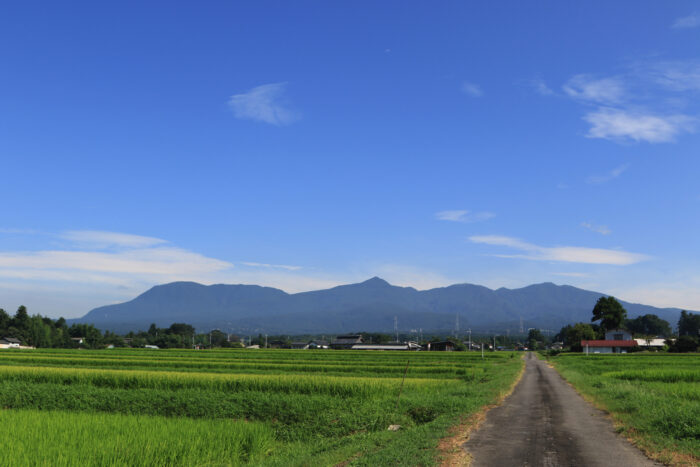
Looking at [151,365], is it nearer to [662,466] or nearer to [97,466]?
[97,466]

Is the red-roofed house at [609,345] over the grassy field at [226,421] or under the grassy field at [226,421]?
under

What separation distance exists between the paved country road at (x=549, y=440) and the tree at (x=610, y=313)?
447 ft

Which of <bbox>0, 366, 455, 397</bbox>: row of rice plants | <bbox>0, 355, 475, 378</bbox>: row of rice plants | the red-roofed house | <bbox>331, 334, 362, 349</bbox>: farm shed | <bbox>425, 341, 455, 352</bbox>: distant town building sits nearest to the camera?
<bbox>0, 366, 455, 397</bbox>: row of rice plants

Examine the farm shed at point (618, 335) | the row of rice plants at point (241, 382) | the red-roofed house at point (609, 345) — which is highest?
the row of rice plants at point (241, 382)

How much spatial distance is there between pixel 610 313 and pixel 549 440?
14666 centimetres

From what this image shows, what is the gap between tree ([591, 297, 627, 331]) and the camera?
14588 cm

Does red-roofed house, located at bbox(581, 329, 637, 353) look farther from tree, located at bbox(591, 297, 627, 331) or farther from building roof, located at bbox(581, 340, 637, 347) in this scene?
tree, located at bbox(591, 297, 627, 331)

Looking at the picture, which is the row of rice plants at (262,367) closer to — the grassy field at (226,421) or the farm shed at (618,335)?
the grassy field at (226,421)

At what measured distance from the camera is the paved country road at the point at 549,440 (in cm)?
1349

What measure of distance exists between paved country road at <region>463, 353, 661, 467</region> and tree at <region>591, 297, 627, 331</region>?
447 ft

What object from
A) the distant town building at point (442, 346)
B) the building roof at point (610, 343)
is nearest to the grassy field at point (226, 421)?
the building roof at point (610, 343)

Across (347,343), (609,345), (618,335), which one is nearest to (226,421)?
(609,345)

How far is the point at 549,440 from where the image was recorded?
1599 cm

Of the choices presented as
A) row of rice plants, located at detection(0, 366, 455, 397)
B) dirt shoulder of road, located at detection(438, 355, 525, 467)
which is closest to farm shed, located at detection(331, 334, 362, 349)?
row of rice plants, located at detection(0, 366, 455, 397)
